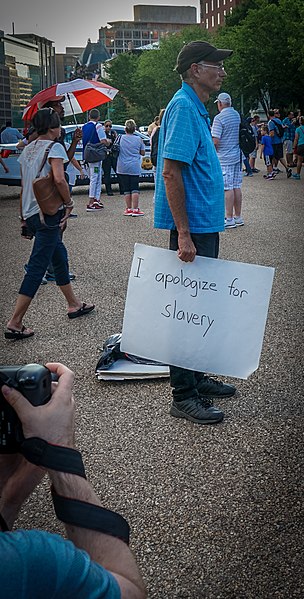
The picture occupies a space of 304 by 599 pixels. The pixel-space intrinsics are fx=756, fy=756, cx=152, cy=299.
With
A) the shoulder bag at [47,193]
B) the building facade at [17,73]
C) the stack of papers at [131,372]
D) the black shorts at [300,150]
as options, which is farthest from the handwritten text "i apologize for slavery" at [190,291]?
the building facade at [17,73]

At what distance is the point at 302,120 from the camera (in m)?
22.7

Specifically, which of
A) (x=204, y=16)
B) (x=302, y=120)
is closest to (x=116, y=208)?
(x=302, y=120)

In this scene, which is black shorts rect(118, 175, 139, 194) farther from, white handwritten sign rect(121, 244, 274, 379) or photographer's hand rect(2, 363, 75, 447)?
photographer's hand rect(2, 363, 75, 447)

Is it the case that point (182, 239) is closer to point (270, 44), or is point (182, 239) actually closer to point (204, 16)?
point (270, 44)

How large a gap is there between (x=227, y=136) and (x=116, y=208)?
5.13 m

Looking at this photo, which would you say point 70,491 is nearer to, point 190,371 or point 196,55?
point 190,371

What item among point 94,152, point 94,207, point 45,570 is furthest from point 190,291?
point 94,207

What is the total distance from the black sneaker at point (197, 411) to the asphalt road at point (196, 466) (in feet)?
0.16

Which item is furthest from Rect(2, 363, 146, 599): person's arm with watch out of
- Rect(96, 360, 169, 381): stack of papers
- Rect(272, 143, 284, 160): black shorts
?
Rect(272, 143, 284, 160): black shorts

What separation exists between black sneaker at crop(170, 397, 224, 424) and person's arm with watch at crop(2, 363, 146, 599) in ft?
8.97

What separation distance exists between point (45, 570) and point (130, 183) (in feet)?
43.5

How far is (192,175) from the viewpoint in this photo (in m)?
3.97

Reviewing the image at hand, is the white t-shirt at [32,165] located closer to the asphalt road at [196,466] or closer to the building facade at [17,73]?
the asphalt road at [196,466]

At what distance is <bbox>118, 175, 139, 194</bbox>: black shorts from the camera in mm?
13992
